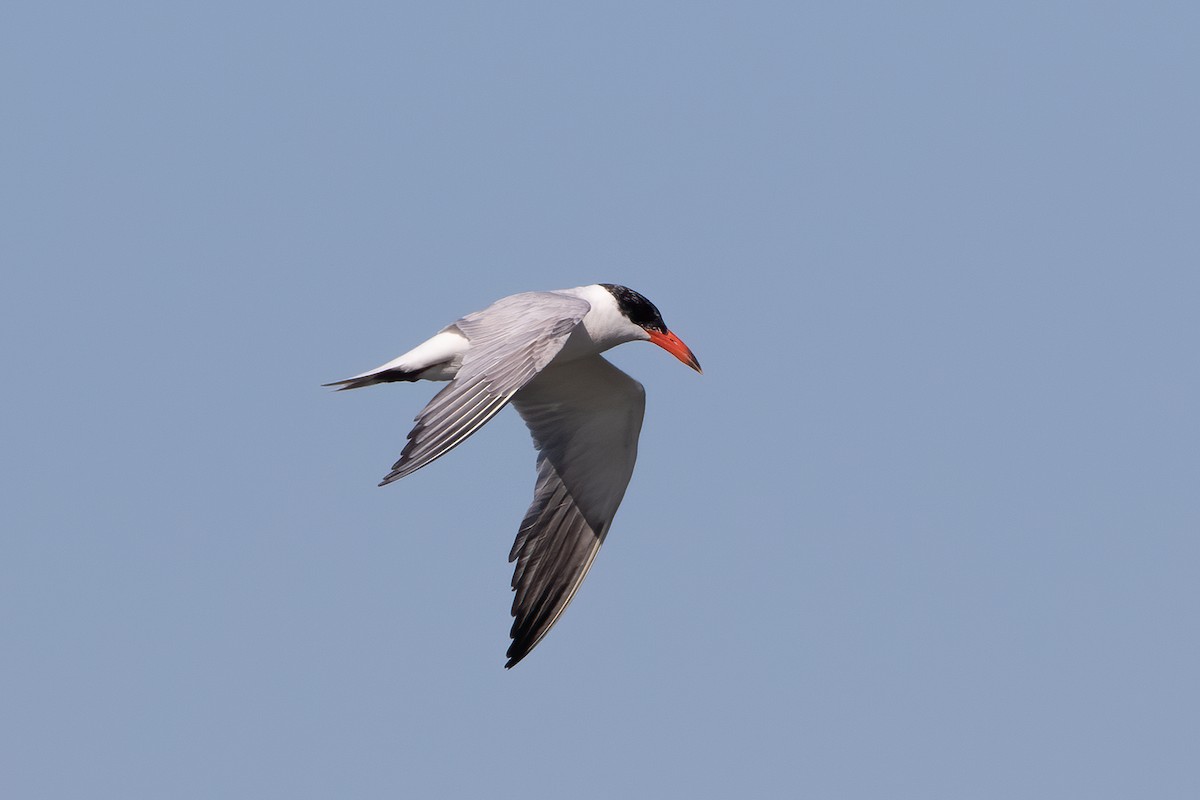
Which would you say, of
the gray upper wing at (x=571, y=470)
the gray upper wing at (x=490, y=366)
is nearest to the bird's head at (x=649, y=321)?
the gray upper wing at (x=571, y=470)

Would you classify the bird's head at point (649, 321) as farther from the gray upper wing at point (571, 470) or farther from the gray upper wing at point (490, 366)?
the gray upper wing at point (490, 366)

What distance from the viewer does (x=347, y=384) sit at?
12.3 m

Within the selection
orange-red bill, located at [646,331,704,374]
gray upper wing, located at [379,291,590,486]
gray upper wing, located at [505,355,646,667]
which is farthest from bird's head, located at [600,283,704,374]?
gray upper wing, located at [379,291,590,486]

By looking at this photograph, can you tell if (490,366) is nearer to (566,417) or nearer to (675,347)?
(675,347)

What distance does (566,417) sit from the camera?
14.1 m

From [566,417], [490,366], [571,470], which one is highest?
[566,417]

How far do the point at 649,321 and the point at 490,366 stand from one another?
3.05m

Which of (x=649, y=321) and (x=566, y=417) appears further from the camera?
(x=566, y=417)

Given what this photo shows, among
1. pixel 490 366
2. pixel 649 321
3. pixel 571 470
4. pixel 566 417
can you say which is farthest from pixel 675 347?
pixel 490 366

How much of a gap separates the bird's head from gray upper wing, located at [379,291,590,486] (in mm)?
1020

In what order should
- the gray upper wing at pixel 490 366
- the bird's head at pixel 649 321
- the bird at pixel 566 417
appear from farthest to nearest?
the bird's head at pixel 649 321, the bird at pixel 566 417, the gray upper wing at pixel 490 366

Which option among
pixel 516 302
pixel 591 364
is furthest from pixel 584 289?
pixel 516 302

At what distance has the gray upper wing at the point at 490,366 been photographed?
9805 mm

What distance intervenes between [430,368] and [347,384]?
0.66 metres
